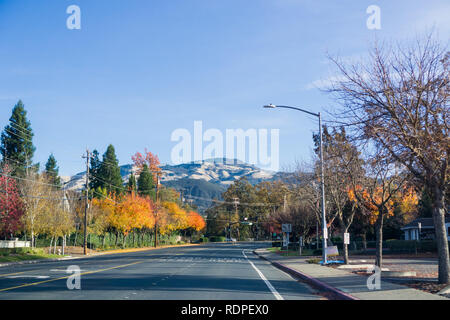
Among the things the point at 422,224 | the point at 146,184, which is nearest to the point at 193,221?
the point at 146,184

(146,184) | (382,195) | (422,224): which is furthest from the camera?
(146,184)

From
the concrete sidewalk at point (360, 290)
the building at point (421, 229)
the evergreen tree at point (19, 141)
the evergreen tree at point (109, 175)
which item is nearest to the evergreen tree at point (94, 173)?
the evergreen tree at point (109, 175)

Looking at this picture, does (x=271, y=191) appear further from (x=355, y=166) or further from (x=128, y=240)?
(x=355, y=166)

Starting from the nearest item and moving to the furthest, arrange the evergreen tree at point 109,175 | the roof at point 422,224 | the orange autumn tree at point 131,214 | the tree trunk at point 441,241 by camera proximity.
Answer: the tree trunk at point 441,241
the roof at point 422,224
the orange autumn tree at point 131,214
the evergreen tree at point 109,175

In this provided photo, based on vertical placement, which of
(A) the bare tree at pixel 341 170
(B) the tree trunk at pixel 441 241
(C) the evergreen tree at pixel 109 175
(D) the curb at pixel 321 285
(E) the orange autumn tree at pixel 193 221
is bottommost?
(E) the orange autumn tree at pixel 193 221

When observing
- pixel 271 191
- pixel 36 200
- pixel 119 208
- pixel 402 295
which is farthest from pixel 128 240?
pixel 402 295

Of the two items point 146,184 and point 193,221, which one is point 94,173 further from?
point 193,221

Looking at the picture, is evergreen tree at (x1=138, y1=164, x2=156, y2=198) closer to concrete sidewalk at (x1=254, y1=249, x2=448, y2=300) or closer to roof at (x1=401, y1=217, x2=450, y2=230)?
roof at (x1=401, y1=217, x2=450, y2=230)

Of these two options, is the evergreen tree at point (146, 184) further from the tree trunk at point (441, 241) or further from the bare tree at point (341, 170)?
the tree trunk at point (441, 241)

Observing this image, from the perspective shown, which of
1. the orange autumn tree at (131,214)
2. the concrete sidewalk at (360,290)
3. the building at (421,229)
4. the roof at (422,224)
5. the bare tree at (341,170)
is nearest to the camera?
the concrete sidewalk at (360,290)

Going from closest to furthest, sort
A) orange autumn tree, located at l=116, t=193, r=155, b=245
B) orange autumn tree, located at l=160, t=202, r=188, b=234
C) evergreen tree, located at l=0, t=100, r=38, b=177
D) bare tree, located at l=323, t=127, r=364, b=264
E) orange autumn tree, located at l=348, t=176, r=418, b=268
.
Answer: bare tree, located at l=323, t=127, r=364, b=264, orange autumn tree, located at l=348, t=176, r=418, b=268, orange autumn tree, located at l=116, t=193, r=155, b=245, evergreen tree, located at l=0, t=100, r=38, b=177, orange autumn tree, located at l=160, t=202, r=188, b=234

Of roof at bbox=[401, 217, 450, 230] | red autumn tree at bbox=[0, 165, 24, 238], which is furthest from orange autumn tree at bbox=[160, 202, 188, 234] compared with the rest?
roof at bbox=[401, 217, 450, 230]

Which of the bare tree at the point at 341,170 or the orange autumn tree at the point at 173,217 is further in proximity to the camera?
the orange autumn tree at the point at 173,217

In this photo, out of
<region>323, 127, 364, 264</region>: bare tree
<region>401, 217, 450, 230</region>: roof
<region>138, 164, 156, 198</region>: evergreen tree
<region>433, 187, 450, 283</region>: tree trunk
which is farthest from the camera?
<region>138, 164, 156, 198</region>: evergreen tree
